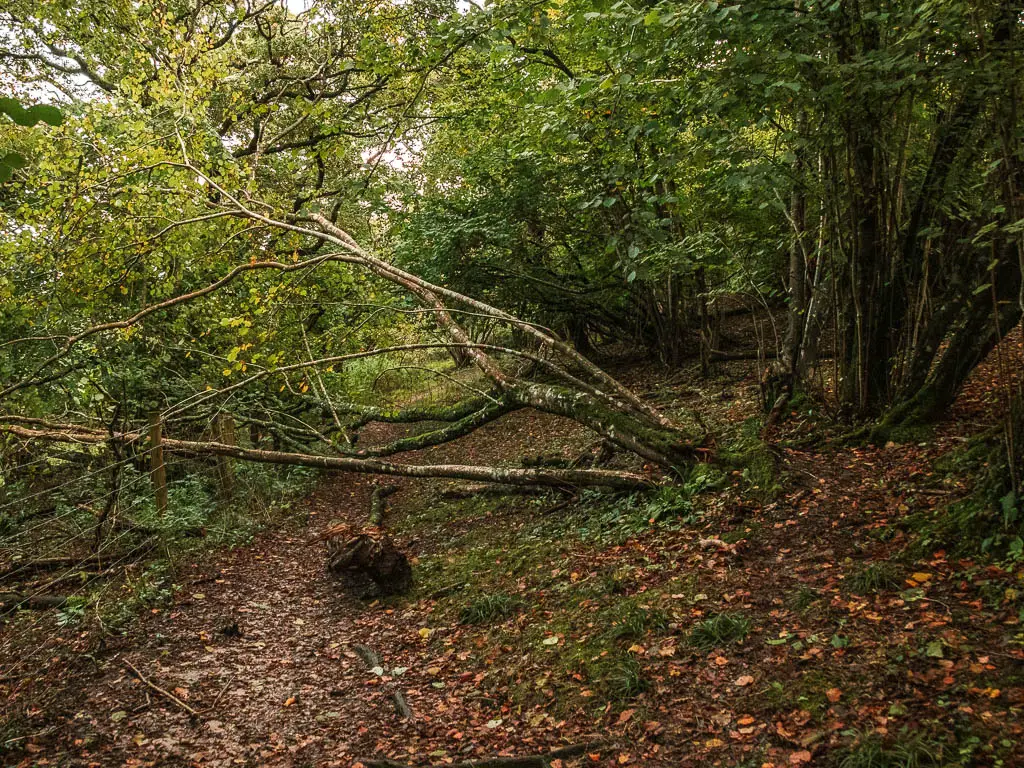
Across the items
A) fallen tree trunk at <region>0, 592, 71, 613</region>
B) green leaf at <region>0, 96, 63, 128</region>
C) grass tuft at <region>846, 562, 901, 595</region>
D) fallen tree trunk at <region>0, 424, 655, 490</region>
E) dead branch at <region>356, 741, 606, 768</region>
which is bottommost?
dead branch at <region>356, 741, 606, 768</region>

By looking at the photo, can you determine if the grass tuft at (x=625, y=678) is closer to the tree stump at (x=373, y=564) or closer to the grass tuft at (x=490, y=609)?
the grass tuft at (x=490, y=609)

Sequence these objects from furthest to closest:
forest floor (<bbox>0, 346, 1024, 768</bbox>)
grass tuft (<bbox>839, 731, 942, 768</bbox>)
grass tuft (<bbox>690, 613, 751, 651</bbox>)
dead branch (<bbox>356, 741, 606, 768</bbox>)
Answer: grass tuft (<bbox>690, 613, 751, 651</bbox>), dead branch (<bbox>356, 741, 606, 768</bbox>), forest floor (<bbox>0, 346, 1024, 768</bbox>), grass tuft (<bbox>839, 731, 942, 768</bbox>)

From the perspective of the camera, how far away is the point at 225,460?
9.46 m

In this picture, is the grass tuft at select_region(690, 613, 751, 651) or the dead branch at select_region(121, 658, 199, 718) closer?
the grass tuft at select_region(690, 613, 751, 651)

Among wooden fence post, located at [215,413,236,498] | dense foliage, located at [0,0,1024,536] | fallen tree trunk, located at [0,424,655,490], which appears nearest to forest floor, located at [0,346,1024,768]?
fallen tree trunk, located at [0,424,655,490]

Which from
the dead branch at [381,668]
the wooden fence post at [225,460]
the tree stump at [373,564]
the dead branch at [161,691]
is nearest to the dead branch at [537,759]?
the dead branch at [381,668]

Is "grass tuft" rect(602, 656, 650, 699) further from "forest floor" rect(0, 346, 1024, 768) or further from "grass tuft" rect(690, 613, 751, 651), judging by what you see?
"grass tuft" rect(690, 613, 751, 651)

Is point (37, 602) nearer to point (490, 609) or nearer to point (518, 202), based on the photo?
point (490, 609)

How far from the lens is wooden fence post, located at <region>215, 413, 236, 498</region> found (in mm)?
9195

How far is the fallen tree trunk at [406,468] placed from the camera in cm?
730

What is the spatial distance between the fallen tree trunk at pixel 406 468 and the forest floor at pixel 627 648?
1.14 ft

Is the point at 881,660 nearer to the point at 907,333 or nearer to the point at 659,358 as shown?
the point at 907,333

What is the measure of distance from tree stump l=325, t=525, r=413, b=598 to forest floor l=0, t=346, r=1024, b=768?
0.66 feet

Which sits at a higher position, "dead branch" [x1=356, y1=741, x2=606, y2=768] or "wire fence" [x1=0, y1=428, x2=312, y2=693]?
"wire fence" [x1=0, y1=428, x2=312, y2=693]
